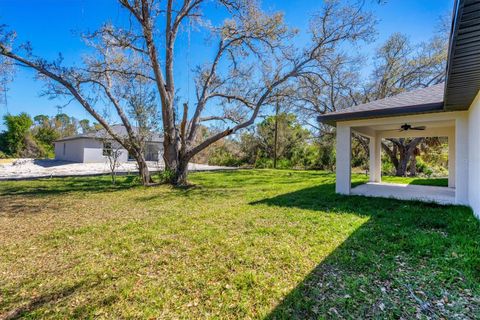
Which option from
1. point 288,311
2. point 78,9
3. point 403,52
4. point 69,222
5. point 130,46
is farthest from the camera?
point 403,52

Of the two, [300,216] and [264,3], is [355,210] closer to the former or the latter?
[300,216]

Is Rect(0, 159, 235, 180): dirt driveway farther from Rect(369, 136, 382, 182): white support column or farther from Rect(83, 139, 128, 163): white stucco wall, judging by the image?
Rect(369, 136, 382, 182): white support column

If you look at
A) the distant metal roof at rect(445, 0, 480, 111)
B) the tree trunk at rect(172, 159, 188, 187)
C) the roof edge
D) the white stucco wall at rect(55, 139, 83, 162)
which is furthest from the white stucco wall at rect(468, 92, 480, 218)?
the white stucco wall at rect(55, 139, 83, 162)

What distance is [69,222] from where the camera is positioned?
4922 millimetres

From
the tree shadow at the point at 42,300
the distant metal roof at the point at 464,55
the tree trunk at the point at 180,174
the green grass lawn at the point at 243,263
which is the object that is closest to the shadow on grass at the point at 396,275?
the green grass lawn at the point at 243,263

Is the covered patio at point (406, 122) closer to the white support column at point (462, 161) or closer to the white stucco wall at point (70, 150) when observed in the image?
the white support column at point (462, 161)

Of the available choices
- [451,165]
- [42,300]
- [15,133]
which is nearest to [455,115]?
Answer: [451,165]

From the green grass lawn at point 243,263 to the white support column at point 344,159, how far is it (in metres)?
1.78

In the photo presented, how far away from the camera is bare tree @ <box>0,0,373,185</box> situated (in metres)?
9.12

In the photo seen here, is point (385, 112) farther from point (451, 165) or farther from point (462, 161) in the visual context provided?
point (451, 165)

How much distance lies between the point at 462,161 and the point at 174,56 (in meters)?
10.7

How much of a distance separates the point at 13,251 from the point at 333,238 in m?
4.78

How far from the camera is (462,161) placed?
574 cm

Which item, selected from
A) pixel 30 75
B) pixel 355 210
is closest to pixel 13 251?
pixel 355 210
